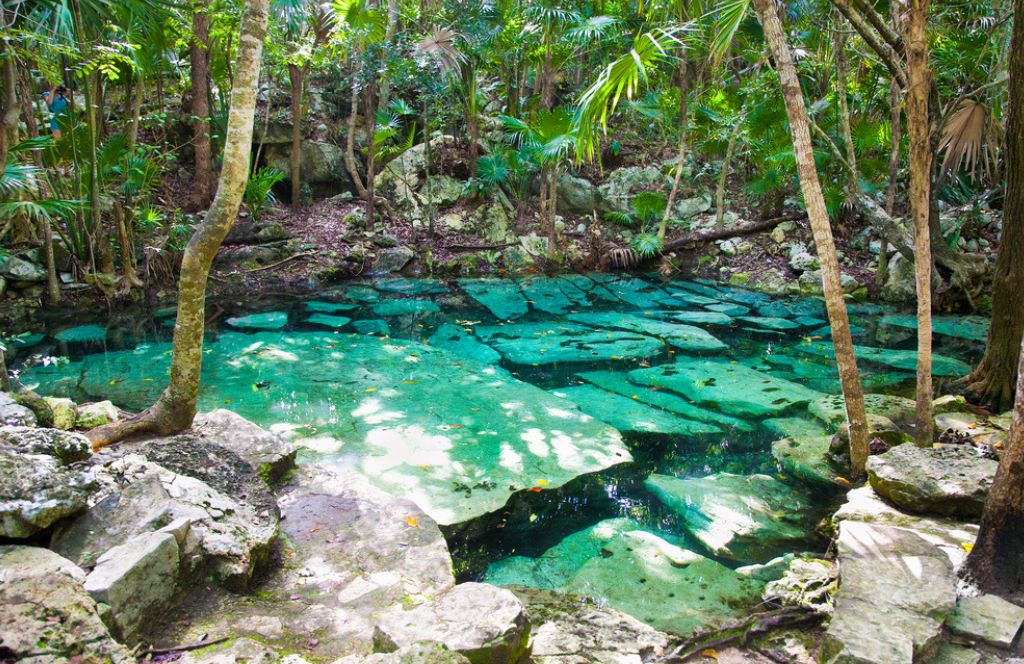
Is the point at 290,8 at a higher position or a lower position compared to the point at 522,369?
higher

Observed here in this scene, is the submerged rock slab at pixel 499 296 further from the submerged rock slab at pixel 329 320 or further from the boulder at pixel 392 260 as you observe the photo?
the submerged rock slab at pixel 329 320

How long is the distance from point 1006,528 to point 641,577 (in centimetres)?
147

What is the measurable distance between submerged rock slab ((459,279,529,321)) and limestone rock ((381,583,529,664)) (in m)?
6.43

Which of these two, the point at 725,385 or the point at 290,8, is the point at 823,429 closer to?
the point at 725,385

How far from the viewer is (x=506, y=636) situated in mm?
1986

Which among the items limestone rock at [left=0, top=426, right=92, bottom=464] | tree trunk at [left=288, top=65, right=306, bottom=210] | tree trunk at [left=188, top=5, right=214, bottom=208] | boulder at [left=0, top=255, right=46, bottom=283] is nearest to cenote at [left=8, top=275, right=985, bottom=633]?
boulder at [left=0, top=255, right=46, bottom=283]

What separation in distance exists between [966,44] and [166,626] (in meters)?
8.84

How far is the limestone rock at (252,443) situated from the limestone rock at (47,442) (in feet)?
2.59

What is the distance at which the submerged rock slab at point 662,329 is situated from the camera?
23.2 feet

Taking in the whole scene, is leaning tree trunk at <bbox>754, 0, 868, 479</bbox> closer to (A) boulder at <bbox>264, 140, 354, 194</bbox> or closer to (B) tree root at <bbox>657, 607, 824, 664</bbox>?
(B) tree root at <bbox>657, 607, 824, 664</bbox>


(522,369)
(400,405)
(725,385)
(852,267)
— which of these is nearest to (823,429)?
(725,385)

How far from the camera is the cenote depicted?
3277mm

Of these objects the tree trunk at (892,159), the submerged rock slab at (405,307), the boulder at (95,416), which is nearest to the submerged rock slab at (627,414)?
the boulder at (95,416)

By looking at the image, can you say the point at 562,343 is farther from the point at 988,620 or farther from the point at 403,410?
the point at 988,620
